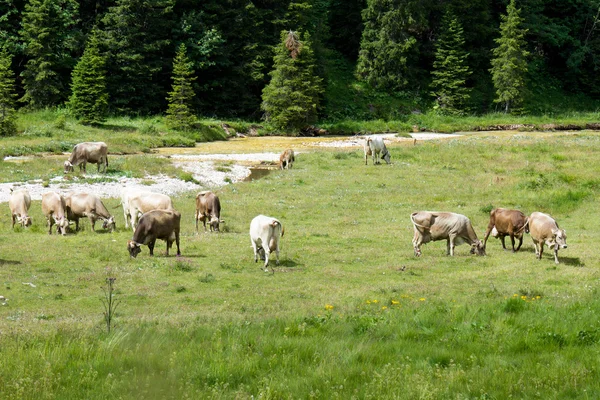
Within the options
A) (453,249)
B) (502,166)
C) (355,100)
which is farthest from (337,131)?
(453,249)

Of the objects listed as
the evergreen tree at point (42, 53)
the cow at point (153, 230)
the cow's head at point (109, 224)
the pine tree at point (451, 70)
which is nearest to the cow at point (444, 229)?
the cow at point (153, 230)

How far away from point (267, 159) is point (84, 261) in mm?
28065

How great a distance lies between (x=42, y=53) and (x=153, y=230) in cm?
4409

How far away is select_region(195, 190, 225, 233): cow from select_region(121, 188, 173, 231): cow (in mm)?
1398

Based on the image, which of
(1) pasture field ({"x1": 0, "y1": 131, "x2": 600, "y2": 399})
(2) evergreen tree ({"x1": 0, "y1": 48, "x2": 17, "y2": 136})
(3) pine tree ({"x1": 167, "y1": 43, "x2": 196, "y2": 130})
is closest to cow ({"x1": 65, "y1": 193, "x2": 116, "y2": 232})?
(1) pasture field ({"x1": 0, "y1": 131, "x2": 600, "y2": 399})

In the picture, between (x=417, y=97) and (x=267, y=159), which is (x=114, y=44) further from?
(x=417, y=97)

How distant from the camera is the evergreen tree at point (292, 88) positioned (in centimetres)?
6259

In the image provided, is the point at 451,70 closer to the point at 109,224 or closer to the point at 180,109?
the point at 180,109

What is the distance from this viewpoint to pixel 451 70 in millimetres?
76625

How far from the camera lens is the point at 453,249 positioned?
21297 mm

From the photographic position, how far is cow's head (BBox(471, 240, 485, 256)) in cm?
2114

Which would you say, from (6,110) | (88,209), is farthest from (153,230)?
Result: (6,110)

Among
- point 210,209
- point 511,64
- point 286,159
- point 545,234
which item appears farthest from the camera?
point 511,64

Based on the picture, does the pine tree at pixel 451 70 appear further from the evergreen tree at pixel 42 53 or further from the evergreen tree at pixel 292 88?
the evergreen tree at pixel 42 53
